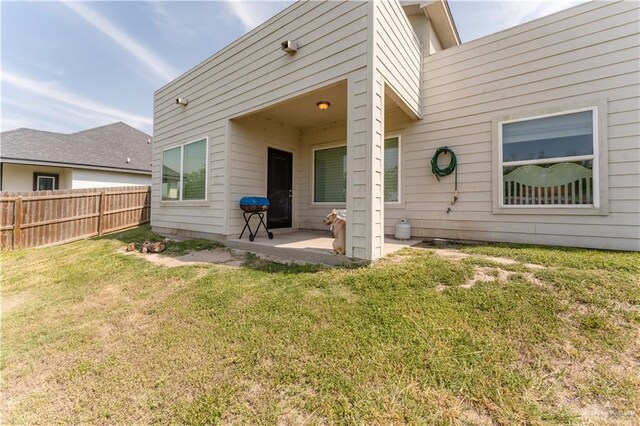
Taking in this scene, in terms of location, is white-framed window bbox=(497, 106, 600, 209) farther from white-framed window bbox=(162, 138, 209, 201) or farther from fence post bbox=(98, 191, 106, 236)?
fence post bbox=(98, 191, 106, 236)

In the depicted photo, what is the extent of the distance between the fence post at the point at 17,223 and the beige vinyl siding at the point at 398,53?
29.7ft

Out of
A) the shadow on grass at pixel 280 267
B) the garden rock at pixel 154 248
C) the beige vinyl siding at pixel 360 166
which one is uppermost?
the beige vinyl siding at pixel 360 166

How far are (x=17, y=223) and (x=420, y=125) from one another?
9922 mm

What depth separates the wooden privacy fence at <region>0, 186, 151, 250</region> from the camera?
6.52 metres

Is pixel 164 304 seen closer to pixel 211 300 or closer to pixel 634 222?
pixel 211 300

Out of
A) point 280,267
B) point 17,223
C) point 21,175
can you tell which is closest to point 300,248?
point 280,267

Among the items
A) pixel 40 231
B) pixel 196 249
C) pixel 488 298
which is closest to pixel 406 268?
pixel 488 298

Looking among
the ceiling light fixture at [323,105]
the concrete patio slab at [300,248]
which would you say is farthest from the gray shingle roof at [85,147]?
the ceiling light fixture at [323,105]

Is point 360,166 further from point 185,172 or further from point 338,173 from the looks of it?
point 185,172

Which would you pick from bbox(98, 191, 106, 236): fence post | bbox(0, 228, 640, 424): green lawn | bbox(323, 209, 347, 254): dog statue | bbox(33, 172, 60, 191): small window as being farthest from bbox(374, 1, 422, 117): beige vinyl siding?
bbox(33, 172, 60, 191): small window

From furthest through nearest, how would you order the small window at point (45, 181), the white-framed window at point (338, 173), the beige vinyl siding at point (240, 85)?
1. the small window at point (45, 181)
2. the white-framed window at point (338, 173)
3. the beige vinyl siding at point (240, 85)

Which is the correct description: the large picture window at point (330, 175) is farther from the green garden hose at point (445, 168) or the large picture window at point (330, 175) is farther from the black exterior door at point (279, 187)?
the green garden hose at point (445, 168)

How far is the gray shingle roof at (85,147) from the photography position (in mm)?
11000

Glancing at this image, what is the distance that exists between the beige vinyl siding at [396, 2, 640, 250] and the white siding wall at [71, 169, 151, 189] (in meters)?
14.2
